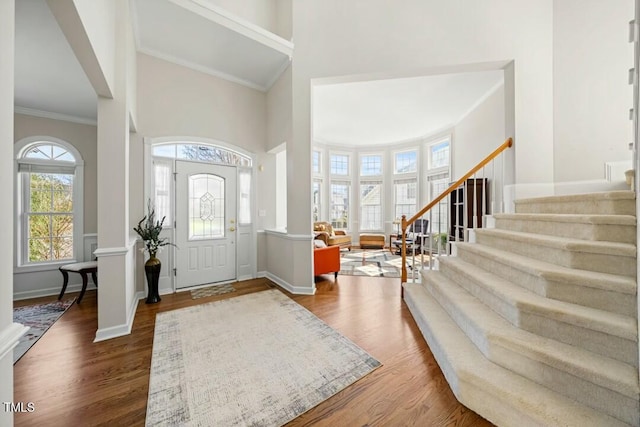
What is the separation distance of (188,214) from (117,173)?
5.02ft

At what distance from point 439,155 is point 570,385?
21.4 feet

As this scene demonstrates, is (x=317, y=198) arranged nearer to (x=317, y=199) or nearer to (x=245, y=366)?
(x=317, y=199)

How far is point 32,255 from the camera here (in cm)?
374

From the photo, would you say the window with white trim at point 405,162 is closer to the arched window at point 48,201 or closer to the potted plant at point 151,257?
the potted plant at point 151,257

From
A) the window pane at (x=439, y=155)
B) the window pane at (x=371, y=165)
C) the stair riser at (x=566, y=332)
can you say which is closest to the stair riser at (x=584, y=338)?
the stair riser at (x=566, y=332)

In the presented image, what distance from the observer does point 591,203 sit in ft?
6.52

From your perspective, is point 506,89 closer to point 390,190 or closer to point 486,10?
point 486,10

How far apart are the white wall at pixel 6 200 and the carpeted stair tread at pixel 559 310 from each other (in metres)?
2.43

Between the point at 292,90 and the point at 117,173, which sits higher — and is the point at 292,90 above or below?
above

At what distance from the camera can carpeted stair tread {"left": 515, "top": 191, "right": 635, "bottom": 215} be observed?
5.88ft

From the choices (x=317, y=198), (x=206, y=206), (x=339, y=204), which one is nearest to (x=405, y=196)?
(x=339, y=204)

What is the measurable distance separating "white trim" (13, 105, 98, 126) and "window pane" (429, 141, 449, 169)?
25.3 ft

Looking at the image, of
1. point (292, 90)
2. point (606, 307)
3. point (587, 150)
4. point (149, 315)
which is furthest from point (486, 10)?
point (149, 315)

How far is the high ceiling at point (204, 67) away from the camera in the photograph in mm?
2611
